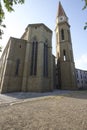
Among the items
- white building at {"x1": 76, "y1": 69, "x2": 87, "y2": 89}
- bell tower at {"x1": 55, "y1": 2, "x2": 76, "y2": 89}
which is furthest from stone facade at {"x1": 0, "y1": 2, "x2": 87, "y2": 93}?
white building at {"x1": 76, "y1": 69, "x2": 87, "y2": 89}

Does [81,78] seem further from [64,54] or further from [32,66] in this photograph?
[32,66]

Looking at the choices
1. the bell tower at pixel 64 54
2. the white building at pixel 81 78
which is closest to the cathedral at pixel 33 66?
the bell tower at pixel 64 54

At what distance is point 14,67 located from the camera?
1884 cm

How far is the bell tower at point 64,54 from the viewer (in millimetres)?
25270

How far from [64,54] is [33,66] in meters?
12.5

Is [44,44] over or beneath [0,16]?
over

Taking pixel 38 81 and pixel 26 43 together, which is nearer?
pixel 38 81

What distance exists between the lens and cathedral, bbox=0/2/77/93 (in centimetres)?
1814

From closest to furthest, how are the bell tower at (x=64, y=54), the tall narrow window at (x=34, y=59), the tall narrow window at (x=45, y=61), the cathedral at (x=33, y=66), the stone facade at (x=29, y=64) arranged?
the stone facade at (x=29, y=64) < the cathedral at (x=33, y=66) < the tall narrow window at (x=34, y=59) < the tall narrow window at (x=45, y=61) < the bell tower at (x=64, y=54)

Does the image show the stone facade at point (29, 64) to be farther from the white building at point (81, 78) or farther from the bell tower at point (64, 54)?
the white building at point (81, 78)

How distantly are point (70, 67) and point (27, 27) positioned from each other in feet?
47.6

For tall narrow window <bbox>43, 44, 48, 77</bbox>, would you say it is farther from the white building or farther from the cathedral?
the white building

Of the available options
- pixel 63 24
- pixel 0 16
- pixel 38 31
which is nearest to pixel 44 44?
pixel 38 31

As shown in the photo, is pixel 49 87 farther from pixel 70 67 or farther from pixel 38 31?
pixel 38 31
